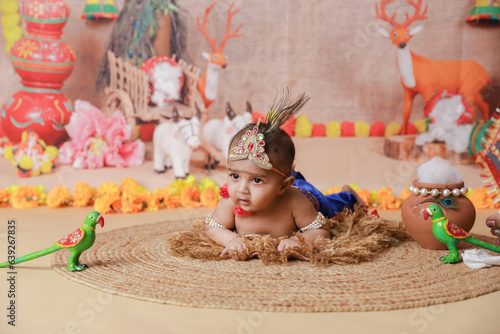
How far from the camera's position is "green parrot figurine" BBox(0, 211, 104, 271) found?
2.02m

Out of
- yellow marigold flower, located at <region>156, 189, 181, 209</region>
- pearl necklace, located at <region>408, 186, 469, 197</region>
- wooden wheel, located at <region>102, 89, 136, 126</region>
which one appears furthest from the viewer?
wooden wheel, located at <region>102, 89, 136, 126</region>

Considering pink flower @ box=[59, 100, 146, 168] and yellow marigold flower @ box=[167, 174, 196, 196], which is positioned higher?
pink flower @ box=[59, 100, 146, 168]

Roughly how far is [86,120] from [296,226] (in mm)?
1797

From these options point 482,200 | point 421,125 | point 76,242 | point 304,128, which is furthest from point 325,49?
point 76,242

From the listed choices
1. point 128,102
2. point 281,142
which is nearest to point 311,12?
point 128,102

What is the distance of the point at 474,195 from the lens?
3541 millimetres

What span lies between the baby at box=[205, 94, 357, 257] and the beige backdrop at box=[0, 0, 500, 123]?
1.46 meters

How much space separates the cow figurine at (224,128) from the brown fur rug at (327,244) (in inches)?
48.8

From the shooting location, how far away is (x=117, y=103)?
3.74m

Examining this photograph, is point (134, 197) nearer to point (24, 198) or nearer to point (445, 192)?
point (24, 198)

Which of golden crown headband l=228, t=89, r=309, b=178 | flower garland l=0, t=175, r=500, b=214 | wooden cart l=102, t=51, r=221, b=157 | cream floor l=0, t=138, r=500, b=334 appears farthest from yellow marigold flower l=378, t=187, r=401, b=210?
cream floor l=0, t=138, r=500, b=334

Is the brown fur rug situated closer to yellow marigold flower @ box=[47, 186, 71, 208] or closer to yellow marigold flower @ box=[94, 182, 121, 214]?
yellow marigold flower @ box=[94, 182, 121, 214]

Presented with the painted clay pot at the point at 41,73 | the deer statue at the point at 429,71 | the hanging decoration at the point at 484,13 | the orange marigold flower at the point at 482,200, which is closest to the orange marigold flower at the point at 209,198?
the painted clay pot at the point at 41,73

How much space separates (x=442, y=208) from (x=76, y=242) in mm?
1368
